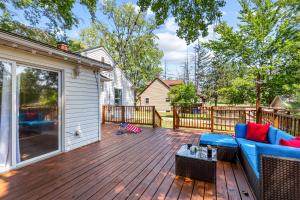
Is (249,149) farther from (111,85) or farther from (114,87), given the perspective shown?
(114,87)

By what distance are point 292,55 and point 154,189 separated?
9.16 meters

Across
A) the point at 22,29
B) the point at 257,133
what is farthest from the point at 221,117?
the point at 22,29

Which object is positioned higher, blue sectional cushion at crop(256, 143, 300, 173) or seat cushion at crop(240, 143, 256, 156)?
blue sectional cushion at crop(256, 143, 300, 173)

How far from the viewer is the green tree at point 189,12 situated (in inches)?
172

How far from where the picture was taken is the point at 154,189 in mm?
2682

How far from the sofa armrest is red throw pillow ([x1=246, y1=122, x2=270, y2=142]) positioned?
2.26m

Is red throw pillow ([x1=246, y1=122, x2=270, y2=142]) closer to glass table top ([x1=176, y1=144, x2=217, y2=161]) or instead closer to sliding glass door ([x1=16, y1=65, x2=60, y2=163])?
glass table top ([x1=176, y1=144, x2=217, y2=161])

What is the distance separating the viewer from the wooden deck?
253cm

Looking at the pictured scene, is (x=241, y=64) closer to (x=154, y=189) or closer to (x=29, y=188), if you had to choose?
(x=154, y=189)

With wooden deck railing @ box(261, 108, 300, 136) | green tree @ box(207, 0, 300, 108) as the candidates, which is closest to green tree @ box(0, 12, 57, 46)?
green tree @ box(207, 0, 300, 108)

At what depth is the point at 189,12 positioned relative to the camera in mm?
4543

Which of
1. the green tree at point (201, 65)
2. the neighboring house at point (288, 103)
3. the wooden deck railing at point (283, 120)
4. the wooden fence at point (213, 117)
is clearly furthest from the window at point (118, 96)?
the green tree at point (201, 65)

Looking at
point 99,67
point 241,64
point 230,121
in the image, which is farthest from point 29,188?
point 241,64

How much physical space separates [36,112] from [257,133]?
16.4ft
